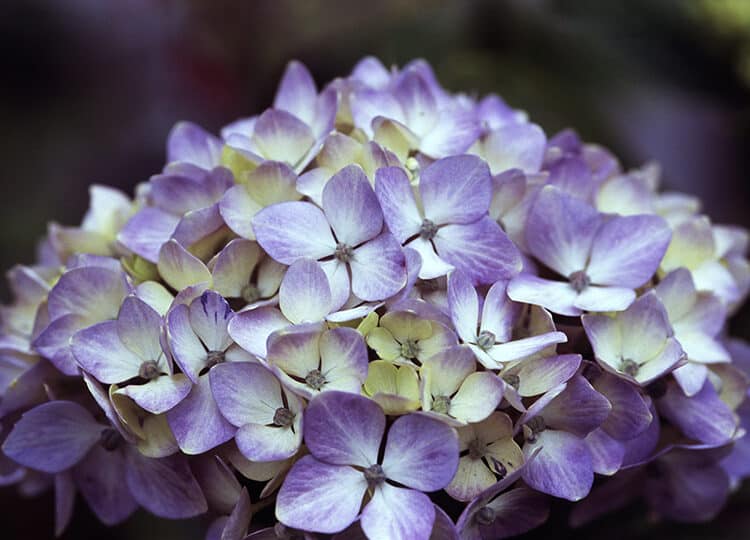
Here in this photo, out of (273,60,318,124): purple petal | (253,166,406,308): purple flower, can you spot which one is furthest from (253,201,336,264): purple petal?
(273,60,318,124): purple petal

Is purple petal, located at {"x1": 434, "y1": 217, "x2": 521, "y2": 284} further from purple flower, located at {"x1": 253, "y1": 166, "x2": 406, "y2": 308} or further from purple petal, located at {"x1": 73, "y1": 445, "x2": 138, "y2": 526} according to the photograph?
purple petal, located at {"x1": 73, "y1": 445, "x2": 138, "y2": 526}

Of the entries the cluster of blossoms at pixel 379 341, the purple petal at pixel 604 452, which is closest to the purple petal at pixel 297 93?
the cluster of blossoms at pixel 379 341

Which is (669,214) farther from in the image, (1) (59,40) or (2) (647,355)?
(1) (59,40)

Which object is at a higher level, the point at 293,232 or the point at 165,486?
the point at 293,232

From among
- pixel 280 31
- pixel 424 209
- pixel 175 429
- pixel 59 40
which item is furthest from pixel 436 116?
pixel 59 40

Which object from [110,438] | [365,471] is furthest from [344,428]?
[110,438]

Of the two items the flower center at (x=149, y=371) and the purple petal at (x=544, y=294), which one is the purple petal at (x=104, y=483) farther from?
the purple petal at (x=544, y=294)

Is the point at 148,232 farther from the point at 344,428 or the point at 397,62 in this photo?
the point at 397,62
